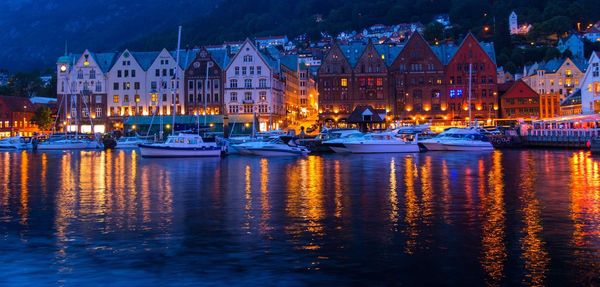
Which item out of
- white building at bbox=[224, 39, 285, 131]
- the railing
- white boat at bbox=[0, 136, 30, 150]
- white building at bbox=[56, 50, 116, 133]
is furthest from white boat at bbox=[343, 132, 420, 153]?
white building at bbox=[56, 50, 116, 133]

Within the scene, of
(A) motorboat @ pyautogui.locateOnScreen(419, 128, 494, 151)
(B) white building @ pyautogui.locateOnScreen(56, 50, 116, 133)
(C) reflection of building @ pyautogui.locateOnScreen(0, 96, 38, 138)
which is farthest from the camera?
(C) reflection of building @ pyautogui.locateOnScreen(0, 96, 38, 138)

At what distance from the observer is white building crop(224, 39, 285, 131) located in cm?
11488

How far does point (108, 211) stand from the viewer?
25.4 m

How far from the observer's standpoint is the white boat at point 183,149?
65750 mm

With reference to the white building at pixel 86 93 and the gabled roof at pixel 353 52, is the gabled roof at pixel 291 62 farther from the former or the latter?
the white building at pixel 86 93

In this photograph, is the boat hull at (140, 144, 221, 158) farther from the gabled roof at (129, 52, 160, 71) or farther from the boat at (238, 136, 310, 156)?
→ the gabled roof at (129, 52, 160, 71)

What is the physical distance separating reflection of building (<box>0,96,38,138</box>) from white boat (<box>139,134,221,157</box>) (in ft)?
287

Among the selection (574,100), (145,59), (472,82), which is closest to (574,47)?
(574,100)

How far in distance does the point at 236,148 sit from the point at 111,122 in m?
54.2

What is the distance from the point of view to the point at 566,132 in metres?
88.3

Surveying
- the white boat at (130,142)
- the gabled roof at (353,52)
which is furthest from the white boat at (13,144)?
the gabled roof at (353,52)

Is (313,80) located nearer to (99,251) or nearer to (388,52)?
(388,52)

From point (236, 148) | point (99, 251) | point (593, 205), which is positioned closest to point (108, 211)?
point (99, 251)

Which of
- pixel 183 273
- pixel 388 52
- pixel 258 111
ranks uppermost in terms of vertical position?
pixel 388 52
